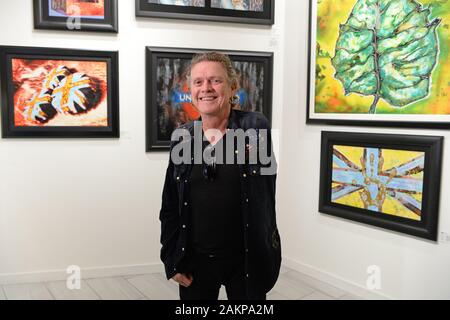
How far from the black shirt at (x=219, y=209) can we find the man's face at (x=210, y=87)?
0.12m

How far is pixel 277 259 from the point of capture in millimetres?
1729

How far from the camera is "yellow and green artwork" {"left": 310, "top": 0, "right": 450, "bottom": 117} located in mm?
2535

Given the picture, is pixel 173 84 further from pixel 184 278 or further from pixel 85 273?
pixel 184 278

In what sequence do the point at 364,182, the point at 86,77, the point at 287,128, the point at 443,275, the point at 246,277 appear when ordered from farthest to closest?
the point at 287,128, the point at 86,77, the point at 364,182, the point at 443,275, the point at 246,277

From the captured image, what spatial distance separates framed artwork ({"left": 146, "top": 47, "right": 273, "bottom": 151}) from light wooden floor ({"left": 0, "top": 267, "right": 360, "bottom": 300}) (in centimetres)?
101

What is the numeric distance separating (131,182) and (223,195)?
1.95 metres

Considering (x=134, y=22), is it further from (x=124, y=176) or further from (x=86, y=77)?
(x=124, y=176)

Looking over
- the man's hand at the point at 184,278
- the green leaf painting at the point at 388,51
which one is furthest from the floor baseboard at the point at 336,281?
the man's hand at the point at 184,278

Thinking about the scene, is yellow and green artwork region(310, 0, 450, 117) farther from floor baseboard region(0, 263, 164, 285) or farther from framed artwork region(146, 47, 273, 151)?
floor baseboard region(0, 263, 164, 285)

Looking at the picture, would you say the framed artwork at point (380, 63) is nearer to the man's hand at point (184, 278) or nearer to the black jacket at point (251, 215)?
the black jacket at point (251, 215)

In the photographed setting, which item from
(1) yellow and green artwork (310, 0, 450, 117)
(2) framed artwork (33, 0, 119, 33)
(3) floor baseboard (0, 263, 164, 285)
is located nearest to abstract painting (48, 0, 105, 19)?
(2) framed artwork (33, 0, 119, 33)

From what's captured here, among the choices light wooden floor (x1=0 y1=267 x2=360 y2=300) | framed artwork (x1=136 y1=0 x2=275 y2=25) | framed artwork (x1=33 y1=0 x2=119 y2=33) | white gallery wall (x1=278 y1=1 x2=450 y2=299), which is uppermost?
framed artwork (x1=136 y1=0 x2=275 y2=25)
